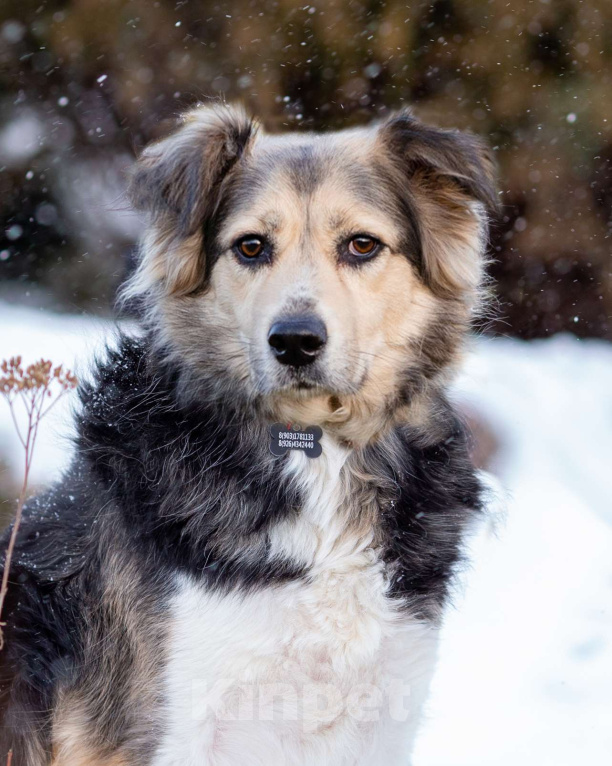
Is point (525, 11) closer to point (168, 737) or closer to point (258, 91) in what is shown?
point (258, 91)

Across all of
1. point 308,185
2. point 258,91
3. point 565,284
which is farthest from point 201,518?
point 565,284

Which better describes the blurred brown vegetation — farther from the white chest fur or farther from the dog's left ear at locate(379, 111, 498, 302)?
the white chest fur

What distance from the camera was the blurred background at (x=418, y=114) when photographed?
5.55 meters

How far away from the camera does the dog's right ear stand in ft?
7.98

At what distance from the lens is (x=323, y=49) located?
19.5ft

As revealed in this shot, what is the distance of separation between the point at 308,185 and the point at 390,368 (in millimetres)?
572

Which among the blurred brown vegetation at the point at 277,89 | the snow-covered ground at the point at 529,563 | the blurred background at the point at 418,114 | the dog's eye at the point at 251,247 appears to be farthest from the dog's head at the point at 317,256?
the blurred brown vegetation at the point at 277,89

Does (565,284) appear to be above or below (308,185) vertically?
below

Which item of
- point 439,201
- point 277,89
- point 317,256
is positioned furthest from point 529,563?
point 277,89

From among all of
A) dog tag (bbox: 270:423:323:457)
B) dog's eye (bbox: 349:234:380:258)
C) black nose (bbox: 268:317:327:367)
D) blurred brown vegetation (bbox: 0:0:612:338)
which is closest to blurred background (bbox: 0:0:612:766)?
blurred brown vegetation (bbox: 0:0:612:338)

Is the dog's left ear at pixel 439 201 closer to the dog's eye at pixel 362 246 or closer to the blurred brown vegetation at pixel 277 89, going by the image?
the dog's eye at pixel 362 246

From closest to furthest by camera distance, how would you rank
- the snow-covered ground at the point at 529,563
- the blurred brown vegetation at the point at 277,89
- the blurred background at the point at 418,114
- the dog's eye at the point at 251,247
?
the dog's eye at the point at 251,247 < the snow-covered ground at the point at 529,563 < the blurred background at the point at 418,114 < the blurred brown vegetation at the point at 277,89

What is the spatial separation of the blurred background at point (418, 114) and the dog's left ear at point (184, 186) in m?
2.52

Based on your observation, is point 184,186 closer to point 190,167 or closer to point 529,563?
point 190,167
